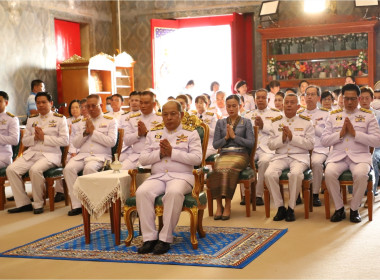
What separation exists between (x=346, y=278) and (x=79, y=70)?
8.31m

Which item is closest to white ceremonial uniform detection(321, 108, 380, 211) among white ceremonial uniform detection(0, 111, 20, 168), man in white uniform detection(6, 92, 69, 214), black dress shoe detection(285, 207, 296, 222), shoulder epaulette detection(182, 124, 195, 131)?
black dress shoe detection(285, 207, 296, 222)

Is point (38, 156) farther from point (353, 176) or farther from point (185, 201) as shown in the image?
point (353, 176)

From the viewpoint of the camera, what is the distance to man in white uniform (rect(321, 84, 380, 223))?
5.34m

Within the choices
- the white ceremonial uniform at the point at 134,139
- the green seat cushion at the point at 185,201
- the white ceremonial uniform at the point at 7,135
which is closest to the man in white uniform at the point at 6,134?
the white ceremonial uniform at the point at 7,135

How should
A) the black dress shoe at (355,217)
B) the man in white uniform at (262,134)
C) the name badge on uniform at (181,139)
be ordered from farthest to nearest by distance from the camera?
the man in white uniform at (262,134) → the black dress shoe at (355,217) → the name badge on uniform at (181,139)

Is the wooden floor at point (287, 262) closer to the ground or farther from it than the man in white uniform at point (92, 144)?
closer to the ground

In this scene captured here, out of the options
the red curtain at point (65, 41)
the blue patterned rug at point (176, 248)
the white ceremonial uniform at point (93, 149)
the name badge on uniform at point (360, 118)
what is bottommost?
the blue patterned rug at point (176, 248)

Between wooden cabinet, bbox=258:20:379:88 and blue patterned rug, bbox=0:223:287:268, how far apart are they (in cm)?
723

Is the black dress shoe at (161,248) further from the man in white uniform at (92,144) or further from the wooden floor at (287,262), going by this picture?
the man in white uniform at (92,144)

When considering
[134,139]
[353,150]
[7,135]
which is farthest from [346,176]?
[7,135]

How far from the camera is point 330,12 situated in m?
11.7

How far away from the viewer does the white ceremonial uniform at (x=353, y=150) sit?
5.34m

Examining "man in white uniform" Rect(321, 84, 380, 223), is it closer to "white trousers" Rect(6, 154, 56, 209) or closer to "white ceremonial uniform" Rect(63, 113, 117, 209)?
"white ceremonial uniform" Rect(63, 113, 117, 209)

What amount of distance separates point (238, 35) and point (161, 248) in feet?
28.3
